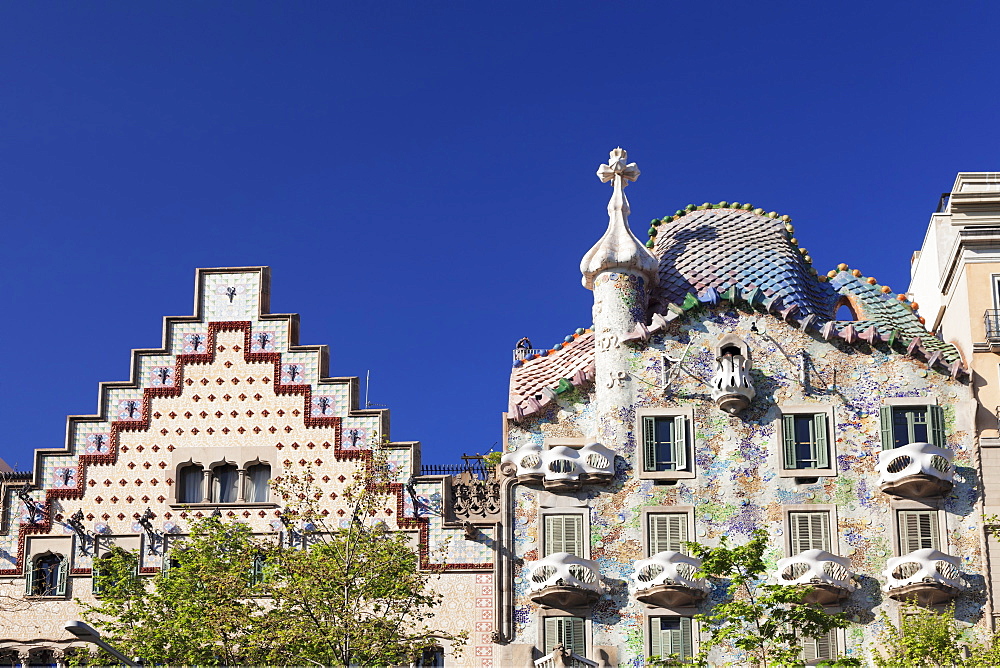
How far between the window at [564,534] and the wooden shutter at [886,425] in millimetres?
7219

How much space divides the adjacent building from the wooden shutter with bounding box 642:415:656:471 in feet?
0.17

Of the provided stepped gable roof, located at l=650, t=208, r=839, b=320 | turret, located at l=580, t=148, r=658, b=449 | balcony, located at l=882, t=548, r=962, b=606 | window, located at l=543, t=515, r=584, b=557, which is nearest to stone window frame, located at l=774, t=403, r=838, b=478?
stepped gable roof, located at l=650, t=208, r=839, b=320

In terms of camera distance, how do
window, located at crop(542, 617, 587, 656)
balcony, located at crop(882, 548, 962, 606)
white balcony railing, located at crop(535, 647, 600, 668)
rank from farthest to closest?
window, located at crop(542, 617, 587, 656) < balcony, located at crop(882, 548, 962, 606) < white balcony railing, located at crop(535, 647, 600, 668)

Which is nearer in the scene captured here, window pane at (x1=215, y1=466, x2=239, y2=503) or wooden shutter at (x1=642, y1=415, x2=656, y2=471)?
wooden shutter at (x1=642, y1=415, x2=656, y2=471)

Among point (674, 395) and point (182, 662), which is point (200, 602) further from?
point (674, 395)

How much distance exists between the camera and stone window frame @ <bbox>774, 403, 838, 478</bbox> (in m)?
45.2

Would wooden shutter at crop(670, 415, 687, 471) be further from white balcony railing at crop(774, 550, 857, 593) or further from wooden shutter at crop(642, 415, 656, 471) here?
white balcony railing at crop(774, 550, 857, 593)

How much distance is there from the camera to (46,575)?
152 ft

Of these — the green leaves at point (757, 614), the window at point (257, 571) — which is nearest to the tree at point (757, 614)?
the green leaves at point (757, 614)

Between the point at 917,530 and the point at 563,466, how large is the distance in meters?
8.13

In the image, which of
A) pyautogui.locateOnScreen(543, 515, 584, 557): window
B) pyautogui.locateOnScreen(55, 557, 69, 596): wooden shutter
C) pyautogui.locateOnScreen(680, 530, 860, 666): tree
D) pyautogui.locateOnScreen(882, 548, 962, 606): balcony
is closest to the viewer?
pyautogui.locateOnScreen(680, 530, 860, 666): tree

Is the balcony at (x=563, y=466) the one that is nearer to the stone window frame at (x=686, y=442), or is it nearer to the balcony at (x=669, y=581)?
the stone window frame at (x=686, y=442)

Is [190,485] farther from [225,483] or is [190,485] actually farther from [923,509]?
[923,509]

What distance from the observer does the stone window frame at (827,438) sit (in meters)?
45.2
